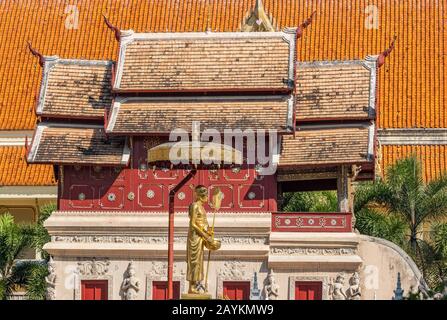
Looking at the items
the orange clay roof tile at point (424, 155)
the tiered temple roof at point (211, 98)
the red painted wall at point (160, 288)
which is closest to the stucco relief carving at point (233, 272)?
the red painted wall at point (160, 288)

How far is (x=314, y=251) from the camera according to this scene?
166 feet

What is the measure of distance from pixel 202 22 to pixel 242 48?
56.4 ft

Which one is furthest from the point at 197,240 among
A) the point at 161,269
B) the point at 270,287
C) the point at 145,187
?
the point at 145,187

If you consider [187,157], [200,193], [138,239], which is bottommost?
[138,239]

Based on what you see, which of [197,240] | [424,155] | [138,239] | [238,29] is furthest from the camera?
[238,29]

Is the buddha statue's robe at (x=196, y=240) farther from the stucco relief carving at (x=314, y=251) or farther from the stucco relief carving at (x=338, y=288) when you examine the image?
the stucco relief carving at (x=314, y=251)

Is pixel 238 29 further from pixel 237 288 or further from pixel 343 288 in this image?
pixel 343 288

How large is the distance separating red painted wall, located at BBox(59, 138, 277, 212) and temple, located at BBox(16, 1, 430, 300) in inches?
0.9

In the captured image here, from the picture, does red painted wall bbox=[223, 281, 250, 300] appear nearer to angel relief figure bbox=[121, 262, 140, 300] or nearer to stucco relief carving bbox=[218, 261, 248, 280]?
stucco relief carving bbox=[218, 261, 248, 280]

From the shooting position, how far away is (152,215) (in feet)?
168

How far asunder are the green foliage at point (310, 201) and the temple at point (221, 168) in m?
1.92

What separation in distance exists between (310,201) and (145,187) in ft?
17.4

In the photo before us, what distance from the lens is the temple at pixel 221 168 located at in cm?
5059
